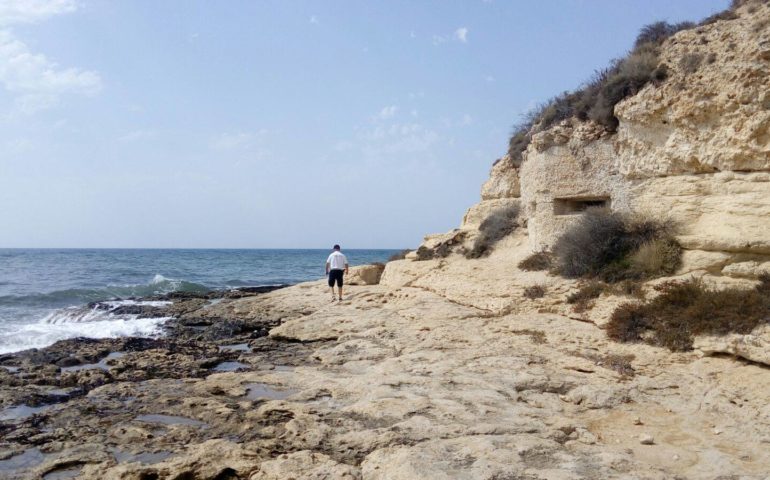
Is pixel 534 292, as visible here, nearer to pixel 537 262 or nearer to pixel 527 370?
pixel 537 262

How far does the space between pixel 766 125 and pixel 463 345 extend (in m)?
6.37

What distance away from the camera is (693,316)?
8.12 meters

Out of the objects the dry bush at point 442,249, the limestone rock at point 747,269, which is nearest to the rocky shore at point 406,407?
the limestone rock at point 747,269

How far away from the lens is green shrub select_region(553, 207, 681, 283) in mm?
10180

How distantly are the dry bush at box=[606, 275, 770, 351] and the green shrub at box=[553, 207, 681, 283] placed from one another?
1.00 m

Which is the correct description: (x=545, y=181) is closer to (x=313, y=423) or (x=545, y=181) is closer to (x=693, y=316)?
(x=693, y=316)

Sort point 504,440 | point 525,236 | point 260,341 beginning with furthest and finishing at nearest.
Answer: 1. point 525,236
2. point 260,341
3. point 504,440

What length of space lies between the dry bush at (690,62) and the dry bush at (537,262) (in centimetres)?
483

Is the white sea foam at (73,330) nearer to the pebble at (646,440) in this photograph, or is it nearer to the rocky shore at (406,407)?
the rocky shore at (406,407)

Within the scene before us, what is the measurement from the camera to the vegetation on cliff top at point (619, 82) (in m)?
12.3

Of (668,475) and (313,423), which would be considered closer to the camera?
(668,475)

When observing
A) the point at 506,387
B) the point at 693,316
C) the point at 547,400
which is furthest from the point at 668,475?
the point at 693,316

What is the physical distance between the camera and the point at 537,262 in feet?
43.0

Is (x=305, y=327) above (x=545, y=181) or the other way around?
the other way around
